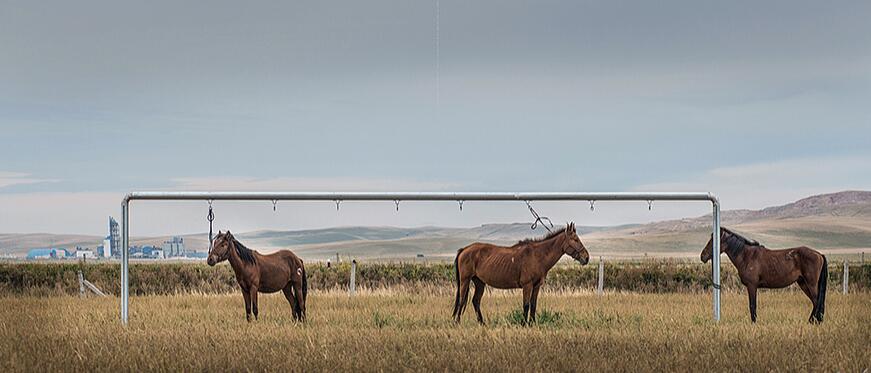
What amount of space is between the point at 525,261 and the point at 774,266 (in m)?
4.19

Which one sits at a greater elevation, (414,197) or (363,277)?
(414,197)

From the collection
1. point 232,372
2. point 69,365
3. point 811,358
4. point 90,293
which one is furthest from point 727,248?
point 90,293

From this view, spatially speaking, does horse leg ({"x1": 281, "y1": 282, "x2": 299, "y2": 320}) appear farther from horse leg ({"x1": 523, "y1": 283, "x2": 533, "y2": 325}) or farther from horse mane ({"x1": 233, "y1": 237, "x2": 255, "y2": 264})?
horse leg ({"x1": 523, "y1": 283, "x2": 533, "y2": 325})

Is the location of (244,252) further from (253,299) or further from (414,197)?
(414,197)

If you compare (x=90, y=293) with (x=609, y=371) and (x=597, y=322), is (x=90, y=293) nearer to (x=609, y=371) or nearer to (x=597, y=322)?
(x=597, y=322)

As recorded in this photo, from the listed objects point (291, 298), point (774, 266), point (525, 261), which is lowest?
point (291, 298)

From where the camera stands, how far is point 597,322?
15.7 meters

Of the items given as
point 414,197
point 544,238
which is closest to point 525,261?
point 544,238

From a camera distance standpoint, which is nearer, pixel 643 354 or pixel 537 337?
pixel 643 354

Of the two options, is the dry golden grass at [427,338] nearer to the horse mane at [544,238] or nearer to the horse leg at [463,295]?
the horse leg at [463,295]

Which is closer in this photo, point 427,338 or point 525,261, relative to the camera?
point 427,338

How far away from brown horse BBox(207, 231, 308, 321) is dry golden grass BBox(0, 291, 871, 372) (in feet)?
1.41

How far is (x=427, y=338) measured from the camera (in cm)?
1360

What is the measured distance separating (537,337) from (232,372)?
432 centimetres
